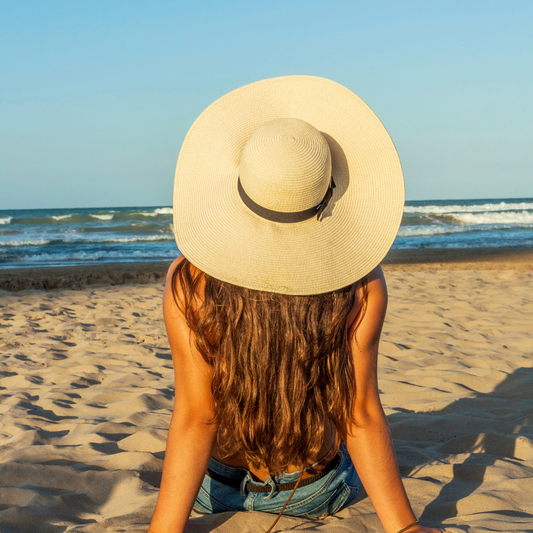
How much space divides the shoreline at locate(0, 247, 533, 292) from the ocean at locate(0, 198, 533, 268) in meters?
2.05

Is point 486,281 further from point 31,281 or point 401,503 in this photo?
point 31,281

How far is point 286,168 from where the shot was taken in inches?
43.9

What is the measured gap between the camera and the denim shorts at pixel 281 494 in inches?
63.0

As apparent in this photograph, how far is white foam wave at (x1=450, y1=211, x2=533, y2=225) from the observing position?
2439cm

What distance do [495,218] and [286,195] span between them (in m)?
27.3

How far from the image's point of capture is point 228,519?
1656 millimetres

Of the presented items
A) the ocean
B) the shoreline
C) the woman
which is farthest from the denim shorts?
the ocean

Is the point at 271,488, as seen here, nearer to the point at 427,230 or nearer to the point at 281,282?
the point at 281,282

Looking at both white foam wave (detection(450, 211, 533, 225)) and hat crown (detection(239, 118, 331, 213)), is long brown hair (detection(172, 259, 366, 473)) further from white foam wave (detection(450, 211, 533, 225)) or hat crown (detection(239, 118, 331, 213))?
white foam wave (detection(450, 211, 533, 225))

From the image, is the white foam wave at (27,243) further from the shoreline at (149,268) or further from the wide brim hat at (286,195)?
the wide brim hat at (286,195)

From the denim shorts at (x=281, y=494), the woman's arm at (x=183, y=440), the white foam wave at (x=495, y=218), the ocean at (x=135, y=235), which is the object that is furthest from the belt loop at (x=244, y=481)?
the white foam wave at (x=495, y=218)

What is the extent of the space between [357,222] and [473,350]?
316 cm

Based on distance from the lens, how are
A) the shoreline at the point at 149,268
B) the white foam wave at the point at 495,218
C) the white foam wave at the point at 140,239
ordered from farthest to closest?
the white foam wave at the point at 495,218, the white foam wave at the point at 140,239, the shoreline at the point at 149,268

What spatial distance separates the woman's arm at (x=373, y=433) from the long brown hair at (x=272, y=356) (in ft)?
0.09
